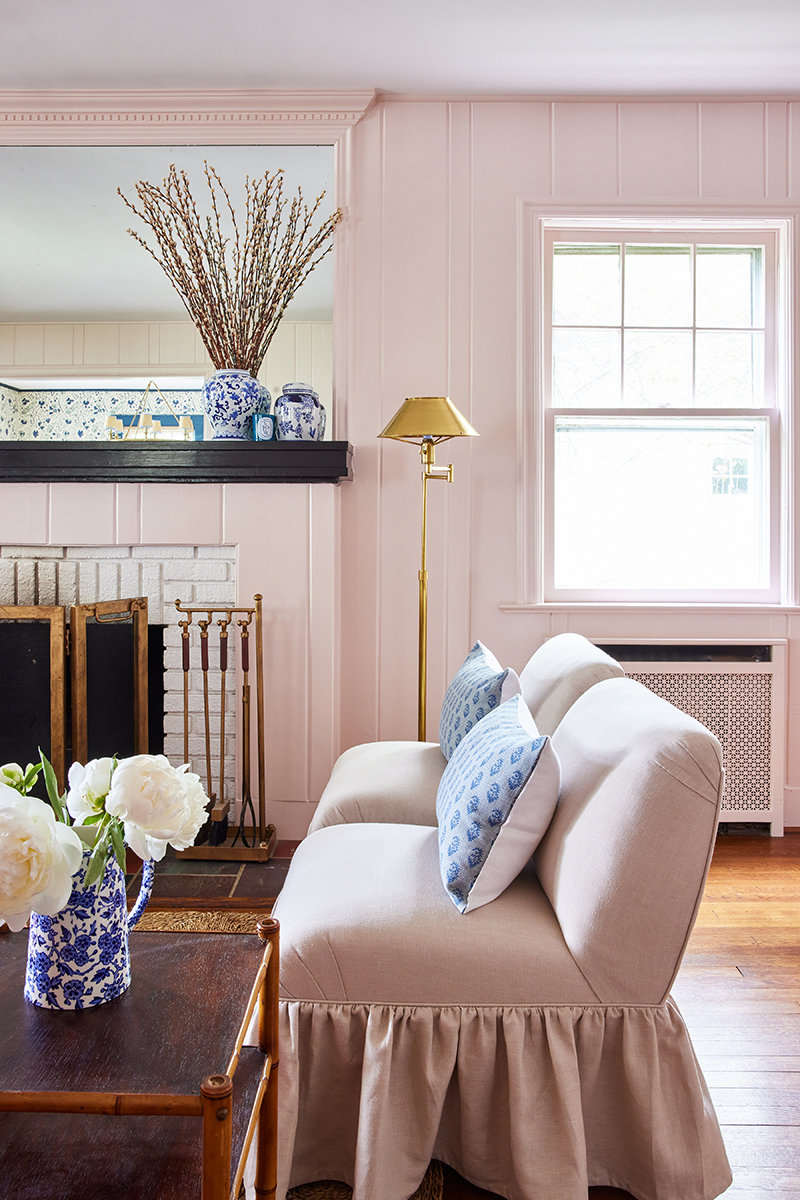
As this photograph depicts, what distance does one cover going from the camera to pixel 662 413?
328 centimetres

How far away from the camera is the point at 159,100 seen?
3062mm

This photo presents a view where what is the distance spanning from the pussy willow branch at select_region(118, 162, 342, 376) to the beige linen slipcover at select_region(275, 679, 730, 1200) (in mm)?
2355

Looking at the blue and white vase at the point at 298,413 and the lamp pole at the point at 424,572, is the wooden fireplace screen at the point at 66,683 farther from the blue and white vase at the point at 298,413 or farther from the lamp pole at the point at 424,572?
the lamp pole at the point at 424,572

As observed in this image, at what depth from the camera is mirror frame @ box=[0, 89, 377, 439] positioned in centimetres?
306

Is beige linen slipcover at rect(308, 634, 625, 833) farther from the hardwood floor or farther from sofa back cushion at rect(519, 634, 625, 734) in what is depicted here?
the hardwood floor

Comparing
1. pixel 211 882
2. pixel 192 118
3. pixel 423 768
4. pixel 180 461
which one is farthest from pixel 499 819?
pixel 192 118

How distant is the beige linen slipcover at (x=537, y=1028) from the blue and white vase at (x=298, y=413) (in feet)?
6.40

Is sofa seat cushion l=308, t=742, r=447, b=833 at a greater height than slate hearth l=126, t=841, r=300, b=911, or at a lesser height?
greater

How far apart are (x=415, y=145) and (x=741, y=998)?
10.3 feet

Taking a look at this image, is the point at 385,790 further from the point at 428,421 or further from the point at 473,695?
the point at 428,421

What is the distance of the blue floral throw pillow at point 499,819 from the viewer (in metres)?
1.41

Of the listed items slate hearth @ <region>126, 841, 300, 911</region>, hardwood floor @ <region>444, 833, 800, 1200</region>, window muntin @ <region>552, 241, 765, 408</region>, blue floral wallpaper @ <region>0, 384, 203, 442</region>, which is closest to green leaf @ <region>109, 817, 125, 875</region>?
hardwood floor @ <region>444, 833, 800, 1200</region>

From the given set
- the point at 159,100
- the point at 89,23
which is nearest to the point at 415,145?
the point at 159,100

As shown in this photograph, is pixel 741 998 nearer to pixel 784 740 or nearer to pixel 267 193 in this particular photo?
pixel 784 740
